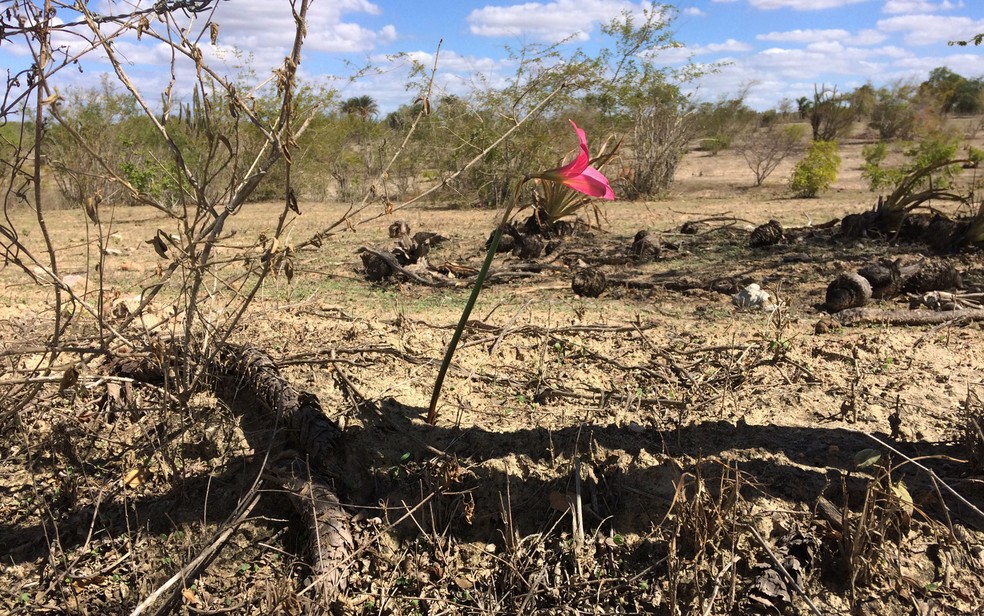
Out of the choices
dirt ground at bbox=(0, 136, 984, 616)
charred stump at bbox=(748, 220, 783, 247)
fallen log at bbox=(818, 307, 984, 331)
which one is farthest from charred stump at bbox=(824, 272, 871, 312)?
charred stump at bbox=(748, 220, 783, 247)

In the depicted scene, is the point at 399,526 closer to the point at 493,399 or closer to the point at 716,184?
the point at 493,399

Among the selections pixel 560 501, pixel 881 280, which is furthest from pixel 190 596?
pixel 881 280

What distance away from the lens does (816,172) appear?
12.5 metres

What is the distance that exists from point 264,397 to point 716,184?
1506 centimetres

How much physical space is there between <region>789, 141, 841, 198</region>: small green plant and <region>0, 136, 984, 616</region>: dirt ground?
946cm

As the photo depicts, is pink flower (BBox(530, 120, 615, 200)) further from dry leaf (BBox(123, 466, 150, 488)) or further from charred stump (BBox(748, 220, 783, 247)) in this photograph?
charred stump (BBox(748, 220, 783, 247))

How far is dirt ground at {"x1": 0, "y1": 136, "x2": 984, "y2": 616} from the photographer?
83.6 inches

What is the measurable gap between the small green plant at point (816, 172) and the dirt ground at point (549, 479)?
9.46 m

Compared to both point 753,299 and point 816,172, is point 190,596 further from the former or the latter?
point 816,172

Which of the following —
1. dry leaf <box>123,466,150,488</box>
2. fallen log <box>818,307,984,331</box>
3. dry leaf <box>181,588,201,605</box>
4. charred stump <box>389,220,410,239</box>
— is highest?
charred stump <box>389,220,410,239</box>

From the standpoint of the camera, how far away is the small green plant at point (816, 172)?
41.3ft

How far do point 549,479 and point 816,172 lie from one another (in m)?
12.1

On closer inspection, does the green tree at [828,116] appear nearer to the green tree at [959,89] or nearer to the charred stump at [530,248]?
the green tree at [959,89]

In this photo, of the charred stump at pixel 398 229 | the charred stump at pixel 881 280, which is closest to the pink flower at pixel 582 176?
the charred stump at pixel 881 280
